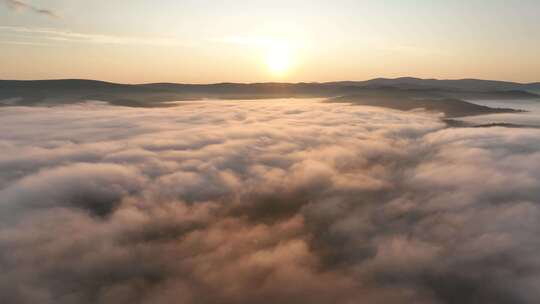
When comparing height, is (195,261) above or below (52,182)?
below

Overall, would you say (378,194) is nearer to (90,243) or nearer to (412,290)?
(412,290)

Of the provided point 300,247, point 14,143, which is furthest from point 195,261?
point 14,143

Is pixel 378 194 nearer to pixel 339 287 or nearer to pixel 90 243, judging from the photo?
pixel 339 287

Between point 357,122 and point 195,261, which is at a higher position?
point 357,122

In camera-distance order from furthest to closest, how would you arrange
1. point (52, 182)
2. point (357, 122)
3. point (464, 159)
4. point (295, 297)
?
1. point (357, 122)
2. point (464, 159)
3. point (52, 182)
4. point (295, 297)

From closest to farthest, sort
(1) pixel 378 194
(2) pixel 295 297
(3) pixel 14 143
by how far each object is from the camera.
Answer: (2) pixel 295 297, (1) pixel 378 194, (3) pixel 14 143

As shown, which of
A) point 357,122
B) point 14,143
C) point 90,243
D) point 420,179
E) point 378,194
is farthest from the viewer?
point 357,122

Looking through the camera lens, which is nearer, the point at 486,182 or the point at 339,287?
the point at 339,287

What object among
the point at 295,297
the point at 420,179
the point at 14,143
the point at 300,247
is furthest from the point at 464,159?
the point at 14,143

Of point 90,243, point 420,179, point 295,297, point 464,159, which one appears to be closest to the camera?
point 295,297
